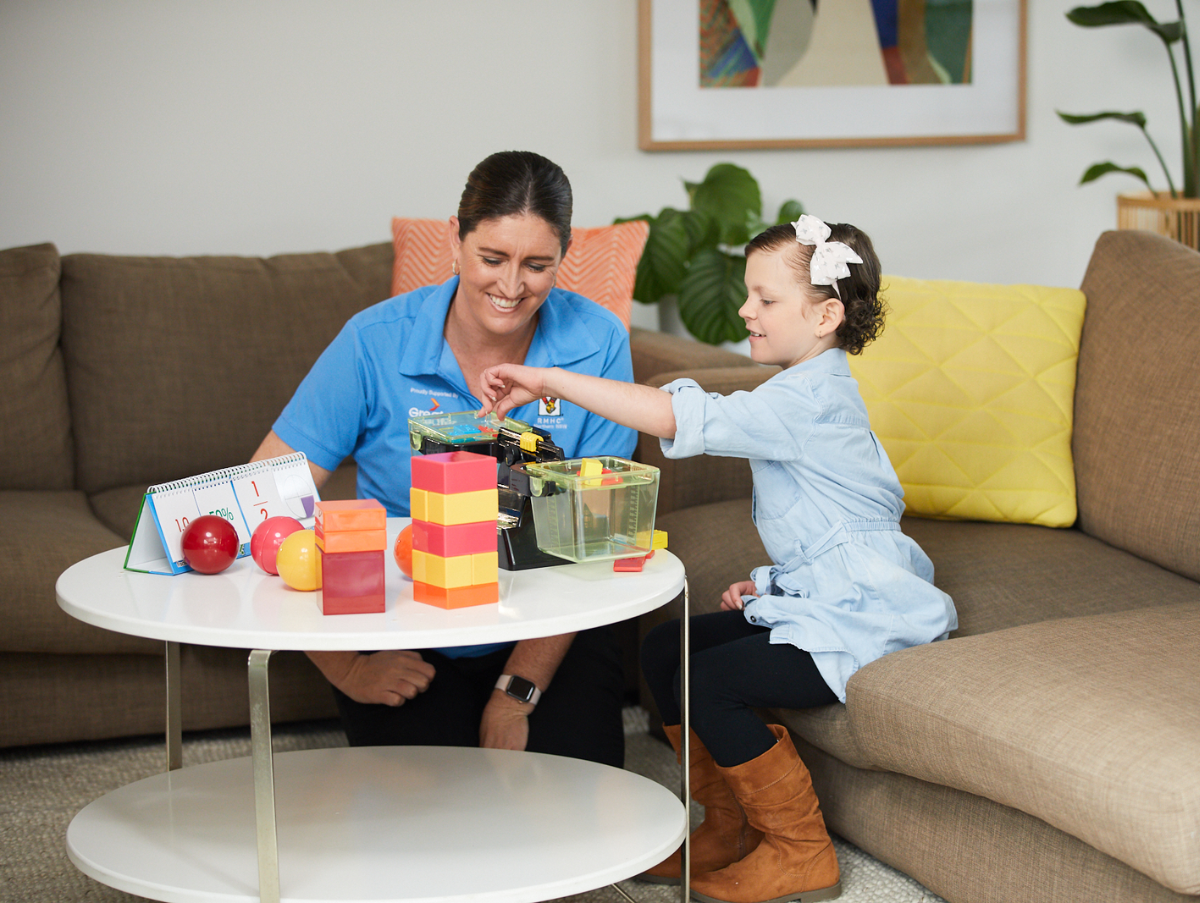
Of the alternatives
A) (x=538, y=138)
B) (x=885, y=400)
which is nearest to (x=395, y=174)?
(x=538, y=138)

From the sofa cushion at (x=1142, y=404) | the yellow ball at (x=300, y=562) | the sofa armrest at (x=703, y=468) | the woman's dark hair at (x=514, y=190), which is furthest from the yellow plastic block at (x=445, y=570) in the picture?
the sofa cushion at (x=1142, y=404)

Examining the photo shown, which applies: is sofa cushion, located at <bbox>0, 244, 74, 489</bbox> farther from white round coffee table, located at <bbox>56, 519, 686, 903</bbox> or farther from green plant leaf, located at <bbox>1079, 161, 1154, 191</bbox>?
green plant leaf, located at <bbox>1079, 161, 1154, 191</bbox>

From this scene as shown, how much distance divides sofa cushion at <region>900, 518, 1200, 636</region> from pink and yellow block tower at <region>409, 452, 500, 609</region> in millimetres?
741

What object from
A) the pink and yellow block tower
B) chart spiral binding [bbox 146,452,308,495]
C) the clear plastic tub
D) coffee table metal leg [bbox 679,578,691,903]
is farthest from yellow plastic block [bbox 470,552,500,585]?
chart spiral binding [bbox 146,452,308,495]

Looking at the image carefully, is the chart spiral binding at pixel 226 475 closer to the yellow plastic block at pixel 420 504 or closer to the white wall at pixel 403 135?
the yellow plastic block at pixel 420 504

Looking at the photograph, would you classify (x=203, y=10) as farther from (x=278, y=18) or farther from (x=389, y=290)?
(x=389, y=290)

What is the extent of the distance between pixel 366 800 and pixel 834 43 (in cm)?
239

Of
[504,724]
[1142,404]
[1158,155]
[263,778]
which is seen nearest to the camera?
[263,778]

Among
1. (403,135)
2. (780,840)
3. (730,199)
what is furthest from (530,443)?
(403,135)

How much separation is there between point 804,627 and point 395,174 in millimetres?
1862

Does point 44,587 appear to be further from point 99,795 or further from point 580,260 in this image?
point 580,260

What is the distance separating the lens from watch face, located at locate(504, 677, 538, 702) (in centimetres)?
150

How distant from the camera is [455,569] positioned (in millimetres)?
1072

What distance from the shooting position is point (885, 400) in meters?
1.93
